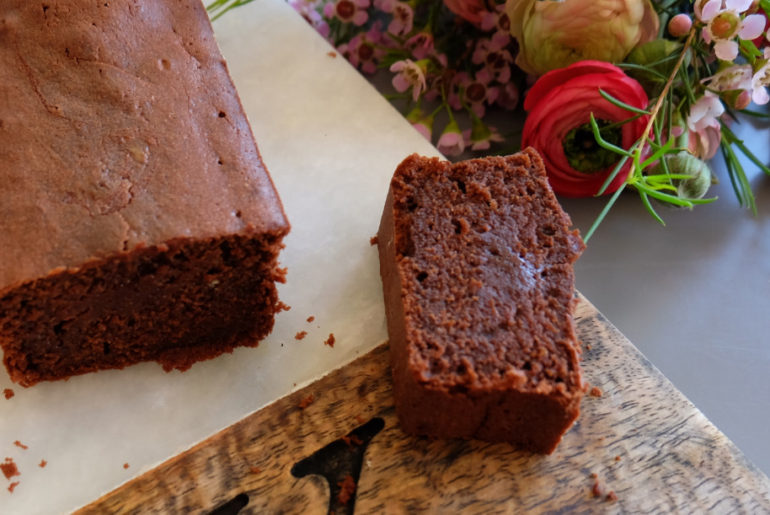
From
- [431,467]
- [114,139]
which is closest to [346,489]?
[431,467]

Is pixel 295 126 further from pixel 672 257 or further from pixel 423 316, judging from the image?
pixel 672 257

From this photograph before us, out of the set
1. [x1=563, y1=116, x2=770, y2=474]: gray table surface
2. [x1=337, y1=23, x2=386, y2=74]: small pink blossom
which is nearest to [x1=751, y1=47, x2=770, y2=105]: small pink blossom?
[x1=563, y1=116, x2=770, y2=474]: gray table surface

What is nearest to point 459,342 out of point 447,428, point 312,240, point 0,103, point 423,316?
point 423,316

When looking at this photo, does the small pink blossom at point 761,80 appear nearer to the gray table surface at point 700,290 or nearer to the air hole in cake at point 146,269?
the gray table surface at point 700,290

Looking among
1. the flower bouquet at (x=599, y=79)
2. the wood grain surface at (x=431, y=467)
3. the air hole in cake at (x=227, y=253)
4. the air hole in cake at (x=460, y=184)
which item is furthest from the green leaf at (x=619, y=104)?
the air hole in cake at (x=227, y=253)

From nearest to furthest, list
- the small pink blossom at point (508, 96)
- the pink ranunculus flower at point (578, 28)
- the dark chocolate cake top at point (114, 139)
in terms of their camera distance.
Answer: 1. the dark chocolate cake top at point (114, 139)
2. the pink ranunculus flower at point (578, 28)
3. the small pink blossom at point (508, 96)
